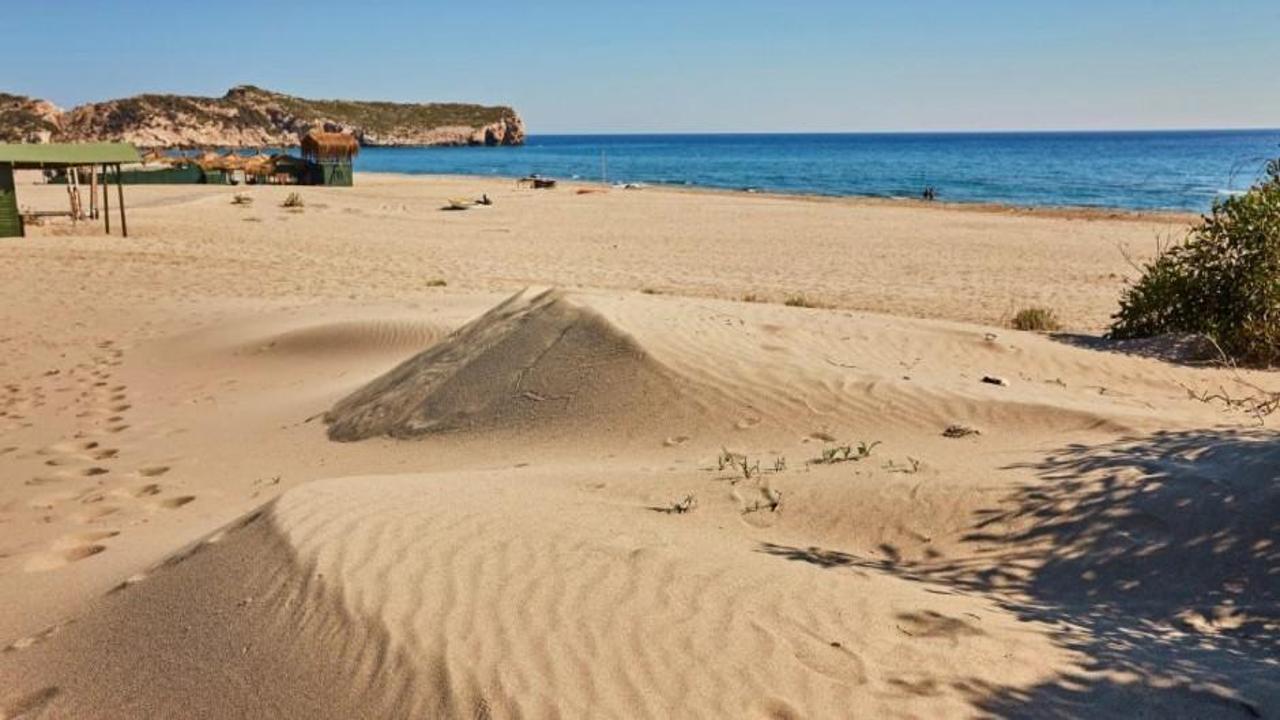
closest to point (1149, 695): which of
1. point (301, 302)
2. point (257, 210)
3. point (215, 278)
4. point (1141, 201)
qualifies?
point (301, 302)

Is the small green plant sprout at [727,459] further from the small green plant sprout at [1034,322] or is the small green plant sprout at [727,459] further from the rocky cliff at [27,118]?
the rocky cliff at [27,118]

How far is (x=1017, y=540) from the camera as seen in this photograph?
179 inches

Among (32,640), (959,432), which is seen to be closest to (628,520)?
(959,432)

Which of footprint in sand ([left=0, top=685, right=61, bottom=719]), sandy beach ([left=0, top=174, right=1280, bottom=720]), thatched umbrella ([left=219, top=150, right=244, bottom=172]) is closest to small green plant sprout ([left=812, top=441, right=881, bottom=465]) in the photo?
sandy beach ([left=0, top=174, right=1280, bottom=720])

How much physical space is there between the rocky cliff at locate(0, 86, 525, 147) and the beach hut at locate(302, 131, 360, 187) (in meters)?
67.5

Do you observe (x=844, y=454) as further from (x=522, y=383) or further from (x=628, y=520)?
(x=522, y=383)

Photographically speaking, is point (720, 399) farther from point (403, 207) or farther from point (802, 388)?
point (403, 207)

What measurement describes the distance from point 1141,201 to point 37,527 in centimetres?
4619

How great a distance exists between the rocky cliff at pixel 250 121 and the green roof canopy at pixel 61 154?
90283 millimetres

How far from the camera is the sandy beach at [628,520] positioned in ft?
10.8

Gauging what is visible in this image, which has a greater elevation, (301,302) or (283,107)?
(283,107)

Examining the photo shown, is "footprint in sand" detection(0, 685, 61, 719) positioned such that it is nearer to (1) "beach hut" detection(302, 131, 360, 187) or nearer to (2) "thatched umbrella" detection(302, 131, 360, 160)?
(1) "beach hut" detection(302, 131, 360, 187)

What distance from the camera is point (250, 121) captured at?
13875 cm

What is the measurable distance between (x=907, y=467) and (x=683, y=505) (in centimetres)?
132
